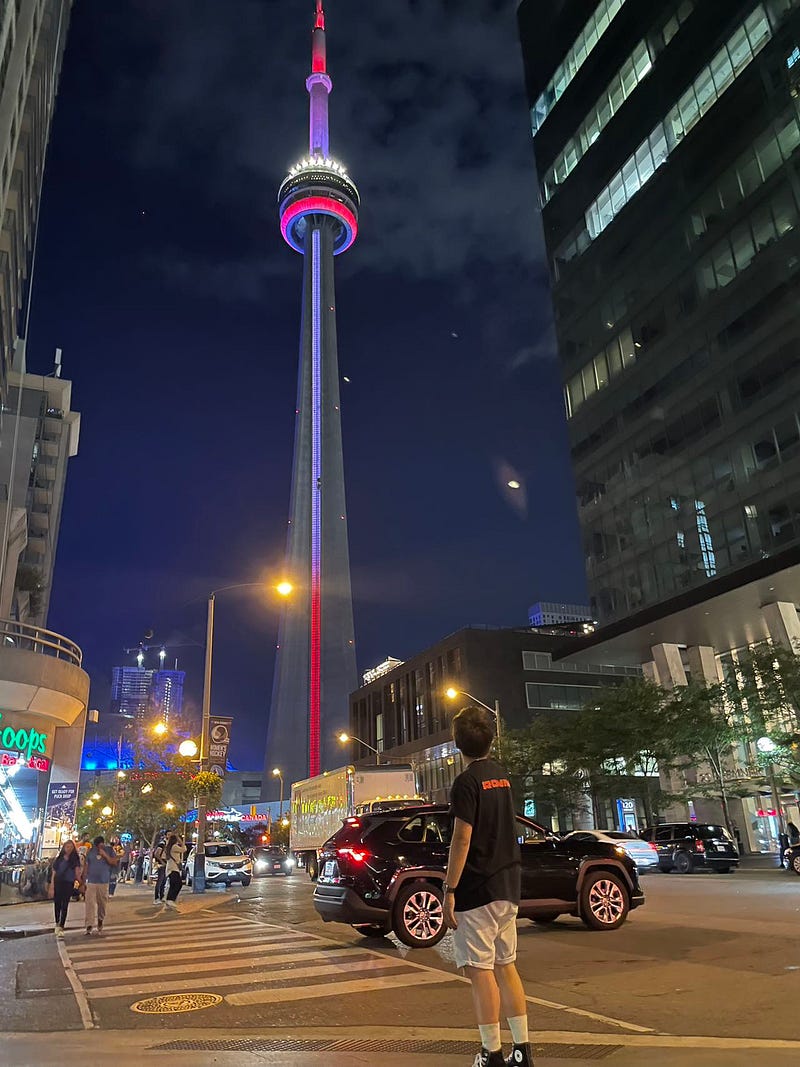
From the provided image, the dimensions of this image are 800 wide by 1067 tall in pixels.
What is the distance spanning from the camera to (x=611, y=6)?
66062 mm

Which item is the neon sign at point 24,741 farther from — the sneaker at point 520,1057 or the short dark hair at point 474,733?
the sneaker at point 520,1057

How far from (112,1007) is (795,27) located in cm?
5679

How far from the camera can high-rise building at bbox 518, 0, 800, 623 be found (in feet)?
→ 145

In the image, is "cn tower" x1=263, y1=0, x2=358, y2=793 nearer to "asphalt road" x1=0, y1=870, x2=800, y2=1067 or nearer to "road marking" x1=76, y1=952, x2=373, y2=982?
"asphalt road" x1=0, y1=870, x2=800, y2=1067

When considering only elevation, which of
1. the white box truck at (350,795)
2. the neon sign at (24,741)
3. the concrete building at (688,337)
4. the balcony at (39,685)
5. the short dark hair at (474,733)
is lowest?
the short dark hair at (474,733)

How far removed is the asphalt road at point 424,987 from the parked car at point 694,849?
1699cm

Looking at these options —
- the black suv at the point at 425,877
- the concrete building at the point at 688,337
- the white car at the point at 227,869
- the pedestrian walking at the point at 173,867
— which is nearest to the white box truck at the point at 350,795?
the white car at the point at 227,869

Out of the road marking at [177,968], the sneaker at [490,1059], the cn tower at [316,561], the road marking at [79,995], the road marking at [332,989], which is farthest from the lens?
the cn tower at [316,561]

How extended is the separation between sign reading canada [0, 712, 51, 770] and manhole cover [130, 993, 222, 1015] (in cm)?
1930

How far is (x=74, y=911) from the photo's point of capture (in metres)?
22.4

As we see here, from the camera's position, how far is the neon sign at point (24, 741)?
24844 millimetres

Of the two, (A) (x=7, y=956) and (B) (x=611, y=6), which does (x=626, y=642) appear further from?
(B) (x=611, y=6)

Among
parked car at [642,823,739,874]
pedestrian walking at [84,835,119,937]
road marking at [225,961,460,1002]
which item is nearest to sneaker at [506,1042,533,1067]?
road marking at [225,961,460,1002]

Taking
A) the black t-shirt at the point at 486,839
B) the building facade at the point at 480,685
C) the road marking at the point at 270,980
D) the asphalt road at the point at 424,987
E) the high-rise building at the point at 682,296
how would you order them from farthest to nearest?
the building facade at the point at 480,685 → the high-rise building at the point at 682,296 → the road marking at the point at 270,980 → the asphalt road at the point at 424,987 → the black t-shirt at the point at 486,839
